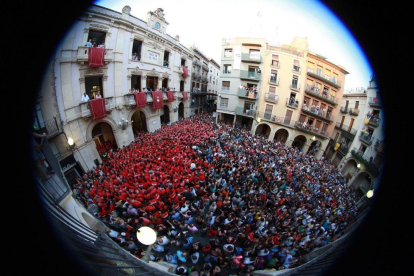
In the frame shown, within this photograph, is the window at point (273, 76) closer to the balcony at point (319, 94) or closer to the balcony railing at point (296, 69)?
the balcony railing at point (296, 69)

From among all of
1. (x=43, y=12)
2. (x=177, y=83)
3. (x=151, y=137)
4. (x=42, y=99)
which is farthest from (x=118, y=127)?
(x=177, y=83)

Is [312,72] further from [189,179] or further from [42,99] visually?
[42,99]

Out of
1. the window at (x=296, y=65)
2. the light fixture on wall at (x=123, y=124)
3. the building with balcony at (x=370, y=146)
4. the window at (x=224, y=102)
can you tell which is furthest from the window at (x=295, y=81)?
the light fixture on wall at (x=123, y=124)

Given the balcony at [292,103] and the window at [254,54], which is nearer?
the balcony at [292,103]

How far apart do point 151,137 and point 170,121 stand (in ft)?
12.4

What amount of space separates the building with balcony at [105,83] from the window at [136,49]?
0.20ft

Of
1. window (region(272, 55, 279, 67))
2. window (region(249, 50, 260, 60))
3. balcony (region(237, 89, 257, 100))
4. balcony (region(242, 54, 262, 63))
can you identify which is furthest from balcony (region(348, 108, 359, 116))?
window (region(249, 50, 260, 60))

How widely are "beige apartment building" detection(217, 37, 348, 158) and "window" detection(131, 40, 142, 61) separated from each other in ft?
42.5

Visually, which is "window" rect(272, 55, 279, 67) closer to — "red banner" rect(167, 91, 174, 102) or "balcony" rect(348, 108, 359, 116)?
"red banner" rect(167, 91, 174, 102)

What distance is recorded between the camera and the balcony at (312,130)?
39.6 feet

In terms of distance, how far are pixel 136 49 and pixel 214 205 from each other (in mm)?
10944

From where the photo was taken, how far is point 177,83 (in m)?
15.5

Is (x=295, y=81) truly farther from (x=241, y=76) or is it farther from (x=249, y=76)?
(x=241, y=76)

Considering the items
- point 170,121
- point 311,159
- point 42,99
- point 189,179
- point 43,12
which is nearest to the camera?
point 43,12
